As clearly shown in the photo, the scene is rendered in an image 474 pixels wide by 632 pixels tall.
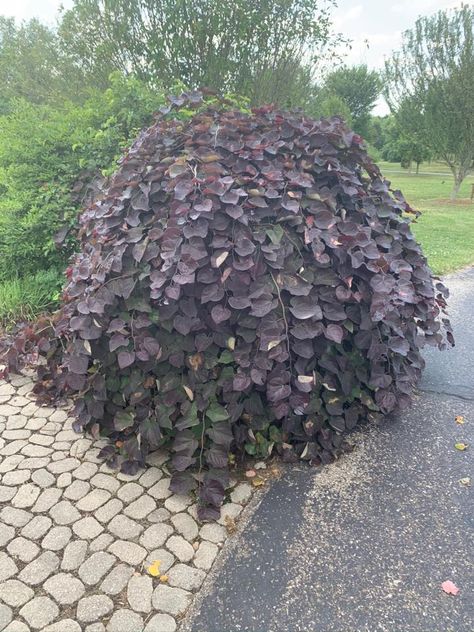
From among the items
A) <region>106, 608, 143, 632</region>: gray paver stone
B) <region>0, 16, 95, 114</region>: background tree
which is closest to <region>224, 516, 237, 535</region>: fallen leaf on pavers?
<region>106, 608, 143, 632</region>: gray paver stone

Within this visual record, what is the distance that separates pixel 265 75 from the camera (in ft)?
24.7

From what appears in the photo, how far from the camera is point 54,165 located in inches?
143

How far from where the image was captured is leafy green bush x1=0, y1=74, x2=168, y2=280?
11.2 feet

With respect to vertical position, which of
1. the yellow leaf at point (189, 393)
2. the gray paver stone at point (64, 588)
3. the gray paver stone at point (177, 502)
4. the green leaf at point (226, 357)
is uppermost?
the green leaf at point (226, 357)

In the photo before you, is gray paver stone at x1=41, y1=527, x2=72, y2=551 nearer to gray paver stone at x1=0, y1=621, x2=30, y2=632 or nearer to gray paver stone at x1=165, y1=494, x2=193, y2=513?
gray paver stone at x1=0, y1=621, x2=30, y2=632

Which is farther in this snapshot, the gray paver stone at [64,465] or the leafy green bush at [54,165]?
the leafy green bush at [54,165]

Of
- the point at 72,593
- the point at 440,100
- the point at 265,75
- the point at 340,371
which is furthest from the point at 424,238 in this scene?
the point at 440,100

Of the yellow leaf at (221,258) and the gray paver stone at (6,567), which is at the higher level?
the yellow leaf at (221,258)

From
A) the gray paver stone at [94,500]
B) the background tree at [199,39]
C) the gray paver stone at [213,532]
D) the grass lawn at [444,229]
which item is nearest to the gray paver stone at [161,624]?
the gray paver stone at [213,532]

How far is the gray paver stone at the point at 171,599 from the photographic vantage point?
1.43 meters

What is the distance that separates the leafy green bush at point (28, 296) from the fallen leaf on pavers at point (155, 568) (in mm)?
2352

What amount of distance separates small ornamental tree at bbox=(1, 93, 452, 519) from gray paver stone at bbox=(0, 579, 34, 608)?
616 mm

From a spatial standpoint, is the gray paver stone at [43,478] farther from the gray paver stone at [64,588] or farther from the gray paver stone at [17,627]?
the gray paver stone at [17,627]

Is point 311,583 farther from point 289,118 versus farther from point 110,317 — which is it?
point 289,118
